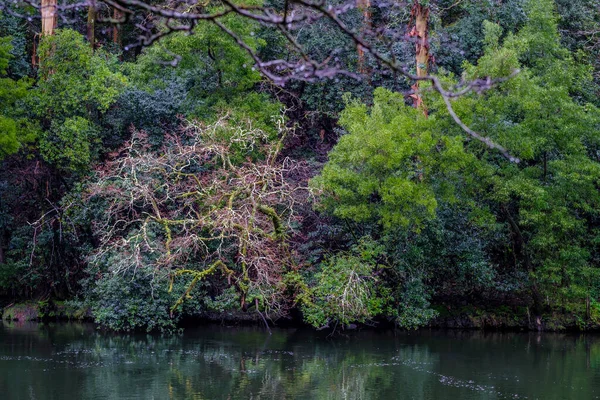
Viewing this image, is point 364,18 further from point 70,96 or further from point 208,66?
point 70,96

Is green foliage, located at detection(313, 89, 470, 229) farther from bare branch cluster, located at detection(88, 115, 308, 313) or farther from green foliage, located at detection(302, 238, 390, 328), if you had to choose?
bare branch cluster, located at detection(88, 115, 308, 313)

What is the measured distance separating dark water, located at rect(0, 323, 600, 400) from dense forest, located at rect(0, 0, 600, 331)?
81cm

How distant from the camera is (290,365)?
15.2 meters

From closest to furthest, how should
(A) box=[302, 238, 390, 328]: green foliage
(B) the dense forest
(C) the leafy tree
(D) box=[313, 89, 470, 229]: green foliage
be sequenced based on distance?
(A) box=[302, 238, 390, 328]: green foliage < (D) box=[313, 89, 470, 229]: green foliage < (C) the leafy tree < (B) the dense forest

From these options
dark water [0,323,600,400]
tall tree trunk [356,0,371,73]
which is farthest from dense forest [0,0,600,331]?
tall tree trunk [356,0,371,73]

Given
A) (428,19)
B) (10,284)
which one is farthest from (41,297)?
(428,19)

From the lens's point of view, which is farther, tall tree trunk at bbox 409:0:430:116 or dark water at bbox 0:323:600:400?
tall tree trunk at bbox 409:0:430:116

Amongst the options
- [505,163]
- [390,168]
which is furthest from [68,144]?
[505,163]

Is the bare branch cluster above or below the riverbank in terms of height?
above

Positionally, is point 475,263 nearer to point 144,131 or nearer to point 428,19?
point 428,19

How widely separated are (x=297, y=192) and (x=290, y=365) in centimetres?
696

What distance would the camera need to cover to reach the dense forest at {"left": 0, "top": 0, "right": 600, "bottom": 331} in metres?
18.1

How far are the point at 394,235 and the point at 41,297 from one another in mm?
10220

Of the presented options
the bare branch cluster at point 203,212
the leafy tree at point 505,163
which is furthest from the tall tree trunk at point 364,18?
the bare branch cluster at point 203,212
